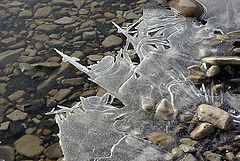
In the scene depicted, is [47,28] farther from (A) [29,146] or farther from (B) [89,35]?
(A) [29,146]

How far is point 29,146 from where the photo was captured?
77.0 inches

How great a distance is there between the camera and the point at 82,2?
3332 mm

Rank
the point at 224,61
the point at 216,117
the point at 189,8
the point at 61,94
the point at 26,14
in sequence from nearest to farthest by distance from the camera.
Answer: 1. the point at 216,117
2. the point at 224,61
3. the point at 61,94
4. the point at 189,8
5. the point at 26,14

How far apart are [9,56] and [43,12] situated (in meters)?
0.70

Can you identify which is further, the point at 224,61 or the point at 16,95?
the point at 16,95

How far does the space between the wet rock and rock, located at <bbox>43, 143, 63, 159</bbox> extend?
0.50 meters

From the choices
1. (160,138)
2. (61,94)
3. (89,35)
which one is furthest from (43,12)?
(160,138)

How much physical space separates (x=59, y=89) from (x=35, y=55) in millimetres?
493

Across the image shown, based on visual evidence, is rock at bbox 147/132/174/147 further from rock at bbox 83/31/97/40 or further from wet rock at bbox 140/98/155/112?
rock at bbox 83/31/97/40

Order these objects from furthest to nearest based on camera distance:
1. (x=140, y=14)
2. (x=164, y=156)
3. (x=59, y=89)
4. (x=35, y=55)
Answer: (x=140, y=14), (x=35, y=55), (x=59, y=89), (x=164, y=156)

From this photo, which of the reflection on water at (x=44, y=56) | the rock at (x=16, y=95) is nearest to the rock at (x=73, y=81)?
the reflection on water at (x=44, y=56)

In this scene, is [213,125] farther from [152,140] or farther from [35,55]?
[35,55]

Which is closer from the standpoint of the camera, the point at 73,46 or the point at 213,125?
the point at 213,125

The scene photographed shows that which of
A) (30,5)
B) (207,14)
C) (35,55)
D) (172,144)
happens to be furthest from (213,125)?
(30,5)
